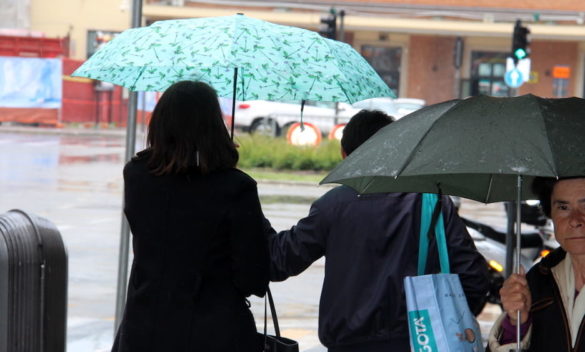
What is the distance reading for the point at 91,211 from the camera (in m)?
18.0

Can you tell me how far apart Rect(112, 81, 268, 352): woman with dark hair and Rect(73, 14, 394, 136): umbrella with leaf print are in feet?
2.22

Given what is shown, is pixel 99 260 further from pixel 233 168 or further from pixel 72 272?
pixel 233 168

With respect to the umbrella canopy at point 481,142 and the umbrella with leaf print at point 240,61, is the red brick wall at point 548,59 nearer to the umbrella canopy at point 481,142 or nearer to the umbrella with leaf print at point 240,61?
the umbrella with leaf print at point 240,61

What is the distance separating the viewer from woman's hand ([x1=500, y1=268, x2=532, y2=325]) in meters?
3.42

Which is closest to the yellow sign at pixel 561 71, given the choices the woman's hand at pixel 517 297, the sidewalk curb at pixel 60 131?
the sidewalk curb at pixel 60 131

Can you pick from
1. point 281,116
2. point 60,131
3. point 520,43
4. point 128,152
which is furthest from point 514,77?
Answer: point 128,152

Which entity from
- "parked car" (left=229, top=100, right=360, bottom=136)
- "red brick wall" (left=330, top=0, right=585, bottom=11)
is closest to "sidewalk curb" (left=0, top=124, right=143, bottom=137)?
"parked car" (left=229, top=100, right=360, bottom=136)

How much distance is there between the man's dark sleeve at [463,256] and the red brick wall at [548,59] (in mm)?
43218

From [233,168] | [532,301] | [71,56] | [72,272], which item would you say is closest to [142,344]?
[233,168]

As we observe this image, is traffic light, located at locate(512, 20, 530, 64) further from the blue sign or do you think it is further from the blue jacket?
the blue jacket

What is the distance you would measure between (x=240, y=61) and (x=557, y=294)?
1.74 meters

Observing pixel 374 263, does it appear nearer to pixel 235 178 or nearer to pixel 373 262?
pixel 373 262

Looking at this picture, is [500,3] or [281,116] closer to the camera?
[281,116]

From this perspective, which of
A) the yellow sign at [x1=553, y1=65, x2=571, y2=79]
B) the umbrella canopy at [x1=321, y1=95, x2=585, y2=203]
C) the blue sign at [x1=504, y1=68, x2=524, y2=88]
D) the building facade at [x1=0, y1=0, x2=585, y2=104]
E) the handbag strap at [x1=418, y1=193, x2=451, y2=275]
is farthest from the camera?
the yellow sign at [x1=553, y1=65, x2=571, y2=79]
